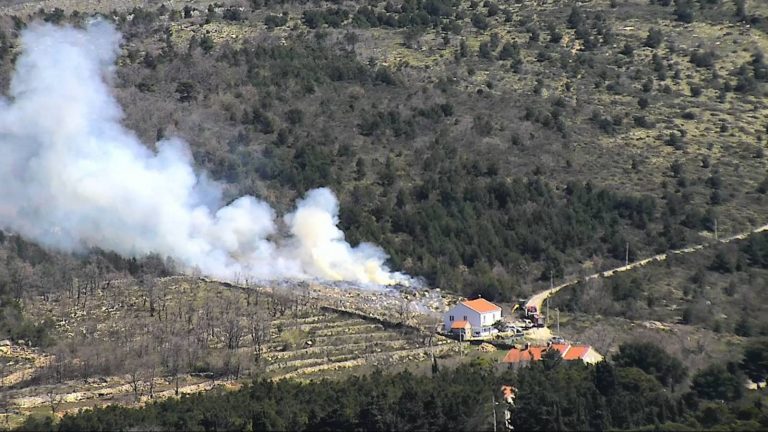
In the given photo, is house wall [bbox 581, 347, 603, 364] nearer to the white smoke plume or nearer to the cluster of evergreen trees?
the cluster of evergreen trees

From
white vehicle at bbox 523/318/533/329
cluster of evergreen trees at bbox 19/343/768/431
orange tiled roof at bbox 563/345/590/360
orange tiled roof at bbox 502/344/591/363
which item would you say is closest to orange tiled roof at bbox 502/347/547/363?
orange tiled roof at bbox 502/344/591/363

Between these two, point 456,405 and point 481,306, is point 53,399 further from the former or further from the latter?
point 481,306

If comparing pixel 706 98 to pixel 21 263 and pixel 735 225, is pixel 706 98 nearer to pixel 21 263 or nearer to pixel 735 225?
pixel 735 225

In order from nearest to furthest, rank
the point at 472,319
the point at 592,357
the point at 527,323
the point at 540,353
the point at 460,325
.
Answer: the point at 540,353 → the point at 592,357 → the point at 460,325 → the point at 472,319 → the point at 527,323

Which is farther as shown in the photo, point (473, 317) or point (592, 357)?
point (473, 317)

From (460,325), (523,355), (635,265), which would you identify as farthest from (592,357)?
(635,265)

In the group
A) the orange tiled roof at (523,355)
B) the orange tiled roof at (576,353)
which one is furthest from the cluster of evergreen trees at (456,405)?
the orange tiled roof at (523,355)

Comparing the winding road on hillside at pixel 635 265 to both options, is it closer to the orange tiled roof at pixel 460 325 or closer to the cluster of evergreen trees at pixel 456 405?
the orange tiled roof at pixel 460 325
